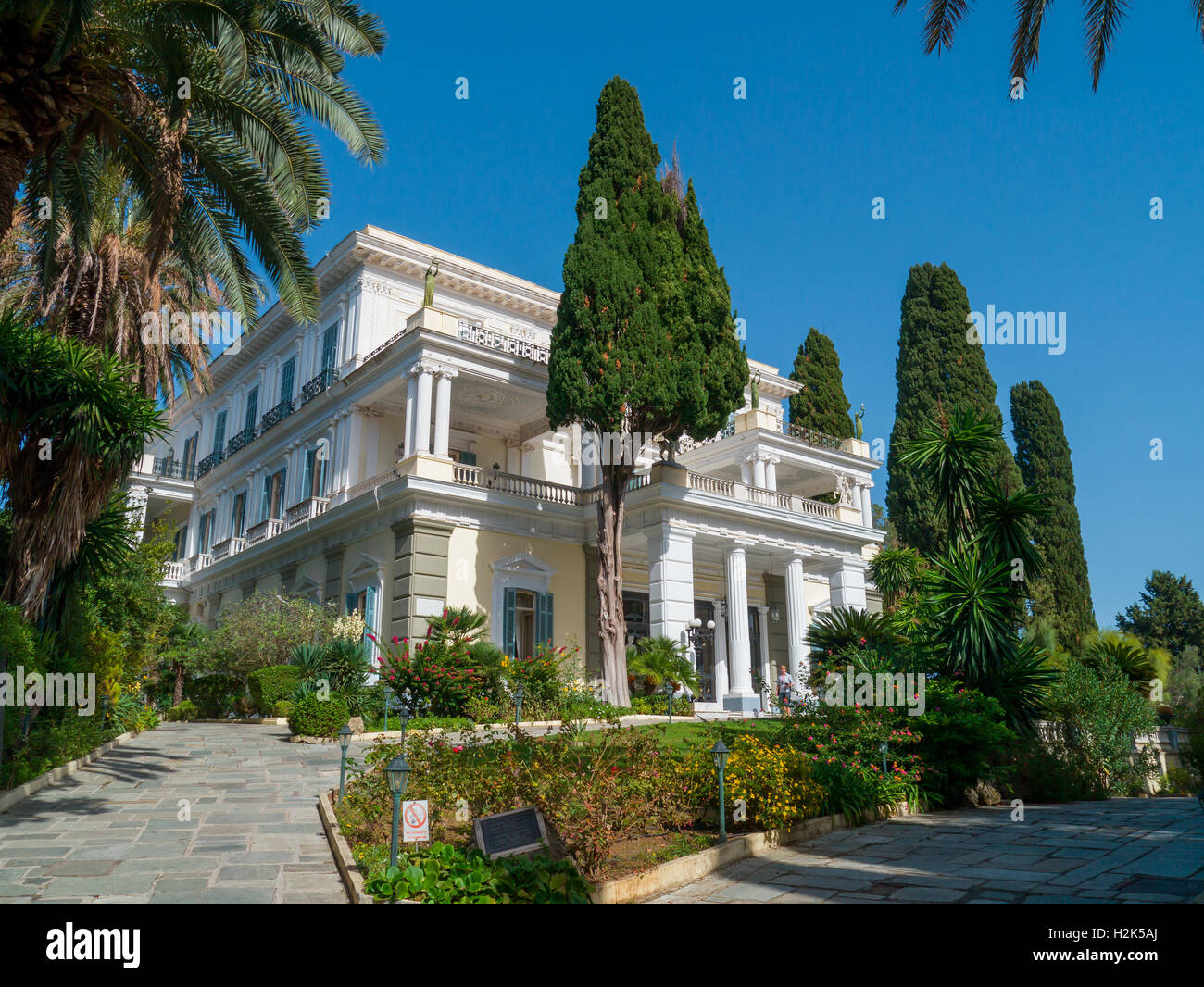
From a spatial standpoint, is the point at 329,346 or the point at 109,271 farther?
the point at 329,346

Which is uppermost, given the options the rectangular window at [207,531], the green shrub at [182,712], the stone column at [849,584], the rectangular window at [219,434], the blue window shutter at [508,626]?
the rectangular window at [219,434]

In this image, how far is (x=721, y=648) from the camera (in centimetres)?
2633

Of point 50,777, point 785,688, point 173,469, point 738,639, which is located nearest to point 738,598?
point 738,639

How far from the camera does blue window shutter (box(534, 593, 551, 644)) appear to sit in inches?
833

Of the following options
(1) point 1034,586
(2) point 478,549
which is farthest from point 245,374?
(1) point 1034,586

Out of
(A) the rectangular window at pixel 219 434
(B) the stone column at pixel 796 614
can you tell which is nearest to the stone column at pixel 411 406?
(B) the stone column at pixel 796 614

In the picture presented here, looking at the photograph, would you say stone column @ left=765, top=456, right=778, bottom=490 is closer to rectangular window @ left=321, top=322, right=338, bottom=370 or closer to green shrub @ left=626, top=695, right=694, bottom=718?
green shrub @ left=626, top=695, right=694, bottom=718

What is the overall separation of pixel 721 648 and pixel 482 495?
10235 millimetres

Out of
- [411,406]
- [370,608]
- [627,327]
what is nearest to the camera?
[627,327]

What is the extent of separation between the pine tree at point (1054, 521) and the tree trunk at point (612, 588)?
640 inches

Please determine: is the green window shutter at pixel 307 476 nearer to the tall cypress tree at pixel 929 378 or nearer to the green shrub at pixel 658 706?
the green shrub at pixel 658 706

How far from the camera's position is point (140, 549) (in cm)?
1672

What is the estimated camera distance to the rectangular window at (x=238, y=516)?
30734 mm

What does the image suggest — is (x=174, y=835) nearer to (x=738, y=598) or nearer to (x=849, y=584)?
(x=738, y=598)
